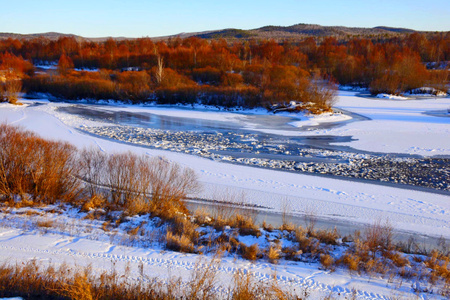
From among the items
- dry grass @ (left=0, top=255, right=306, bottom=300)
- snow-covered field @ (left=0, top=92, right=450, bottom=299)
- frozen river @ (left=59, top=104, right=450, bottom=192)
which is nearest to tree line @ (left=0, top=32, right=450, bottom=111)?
frozen river @ (left=59, top=104, right=450, bottom=192)

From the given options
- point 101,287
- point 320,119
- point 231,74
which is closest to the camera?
point 101,287

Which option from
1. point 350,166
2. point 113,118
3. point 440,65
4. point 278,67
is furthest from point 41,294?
point 440,65

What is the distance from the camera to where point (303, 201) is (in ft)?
34.7

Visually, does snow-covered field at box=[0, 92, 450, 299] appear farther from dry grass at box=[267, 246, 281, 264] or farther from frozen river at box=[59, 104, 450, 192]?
frozen river at box=[59, 104, 450, 192]

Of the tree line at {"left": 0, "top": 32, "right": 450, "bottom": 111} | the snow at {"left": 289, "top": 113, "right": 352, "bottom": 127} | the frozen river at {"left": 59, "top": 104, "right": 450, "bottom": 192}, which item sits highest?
the tree line at {"left": 0, "top": 32, "right": 450, "bottom": 111}

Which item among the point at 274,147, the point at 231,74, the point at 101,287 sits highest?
the point at 231,74

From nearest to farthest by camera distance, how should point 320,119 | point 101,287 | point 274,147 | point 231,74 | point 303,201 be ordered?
point 101,287, point 303,201, point 274,147, point 320,119, point 231,74

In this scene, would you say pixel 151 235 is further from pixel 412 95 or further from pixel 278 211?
pixel 412 95

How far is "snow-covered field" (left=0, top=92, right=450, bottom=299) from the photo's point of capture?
5879 millimetres

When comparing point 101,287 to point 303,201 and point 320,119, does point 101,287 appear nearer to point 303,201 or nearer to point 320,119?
point 303,201

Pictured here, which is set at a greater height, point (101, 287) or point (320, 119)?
point (320, 119)

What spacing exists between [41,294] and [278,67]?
39.3 metres

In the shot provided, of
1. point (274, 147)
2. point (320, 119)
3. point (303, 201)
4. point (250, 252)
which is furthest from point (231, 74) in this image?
point (250, 252)

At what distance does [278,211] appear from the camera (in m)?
9.97
